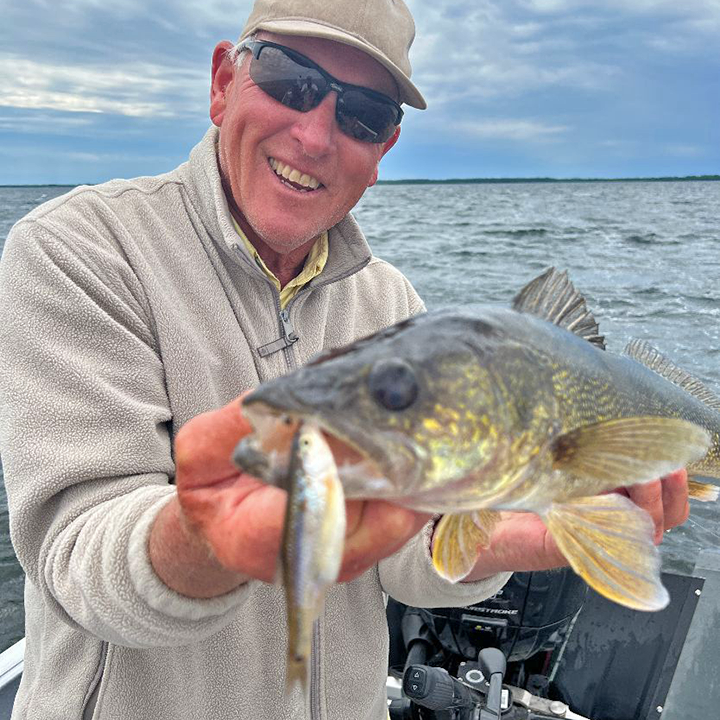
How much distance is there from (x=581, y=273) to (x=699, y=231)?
69.3ft

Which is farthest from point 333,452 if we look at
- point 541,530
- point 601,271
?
point 601,271

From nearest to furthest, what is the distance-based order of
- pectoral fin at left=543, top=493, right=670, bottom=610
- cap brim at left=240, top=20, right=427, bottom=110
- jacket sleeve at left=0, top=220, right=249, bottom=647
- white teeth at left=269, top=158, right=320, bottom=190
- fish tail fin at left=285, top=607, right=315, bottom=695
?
fish tail fin at left=285, top=607, right=315, bottom=695 < pectoral fin at left=543, top=493, right=670, bottom=610 < jacket sleeve at left=0, top=220, right=249, bottom=647 < cap brim at left=240, top=20, right=427, bottom=110 < white teeth at left=269, top=158, right=320, bottom=190

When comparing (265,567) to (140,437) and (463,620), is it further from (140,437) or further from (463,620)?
(463,620)

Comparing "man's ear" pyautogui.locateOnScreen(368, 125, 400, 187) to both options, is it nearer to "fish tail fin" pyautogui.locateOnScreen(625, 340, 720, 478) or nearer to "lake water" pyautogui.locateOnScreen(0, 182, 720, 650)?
"fish tail fin" pyautogui.locateOnScreen(625, 340, 720, 478)

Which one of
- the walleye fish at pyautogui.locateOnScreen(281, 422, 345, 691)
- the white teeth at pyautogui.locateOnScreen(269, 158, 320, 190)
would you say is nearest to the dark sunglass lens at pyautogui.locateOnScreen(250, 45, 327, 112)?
the white teeth at pyautogui.locateOnScreen(269, 158, 320, 190)

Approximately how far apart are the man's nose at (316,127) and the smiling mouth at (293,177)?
0.30 feet

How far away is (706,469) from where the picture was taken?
9.20 feet

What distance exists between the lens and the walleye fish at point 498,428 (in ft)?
4.36

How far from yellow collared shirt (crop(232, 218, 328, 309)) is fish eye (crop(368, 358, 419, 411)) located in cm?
147

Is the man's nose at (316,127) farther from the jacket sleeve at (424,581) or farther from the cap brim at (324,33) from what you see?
the jacket sleeve at (424,581)

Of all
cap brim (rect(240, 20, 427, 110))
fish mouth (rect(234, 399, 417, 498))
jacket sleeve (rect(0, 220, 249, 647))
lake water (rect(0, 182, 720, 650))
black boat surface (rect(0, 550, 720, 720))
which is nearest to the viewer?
fish mouth (rect(234, 399, 417, 498))

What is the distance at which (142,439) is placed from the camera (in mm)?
2170

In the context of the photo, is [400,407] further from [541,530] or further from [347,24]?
[347,24]

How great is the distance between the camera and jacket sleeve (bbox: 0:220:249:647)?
1780mm
